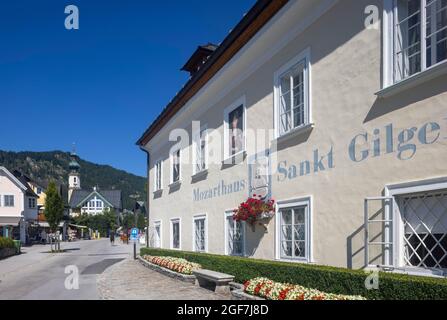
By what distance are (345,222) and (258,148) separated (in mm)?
4096

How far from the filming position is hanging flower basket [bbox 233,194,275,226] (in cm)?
1088

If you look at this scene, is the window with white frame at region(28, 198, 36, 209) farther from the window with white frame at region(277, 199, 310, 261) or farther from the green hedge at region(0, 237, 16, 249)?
the window with white frame at region(277, 199, 310, 261)

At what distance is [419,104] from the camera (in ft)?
21.5

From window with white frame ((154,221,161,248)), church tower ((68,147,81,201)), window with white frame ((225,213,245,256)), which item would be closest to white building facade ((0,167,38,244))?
window with white frame ((154,221,161,248))

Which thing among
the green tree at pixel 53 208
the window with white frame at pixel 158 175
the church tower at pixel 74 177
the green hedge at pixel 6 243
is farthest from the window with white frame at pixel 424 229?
the church tower at pixel 74 177

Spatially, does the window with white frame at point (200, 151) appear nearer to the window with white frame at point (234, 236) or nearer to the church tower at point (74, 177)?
the window with white frame at point (234, 236)

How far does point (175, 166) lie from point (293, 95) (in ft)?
34.0

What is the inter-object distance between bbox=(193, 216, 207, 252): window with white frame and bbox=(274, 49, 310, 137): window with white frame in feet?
20.3

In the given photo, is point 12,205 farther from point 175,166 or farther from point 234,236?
point 234,236

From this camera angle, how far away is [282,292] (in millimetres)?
8375

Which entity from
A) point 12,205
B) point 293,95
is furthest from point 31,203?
point 293,95

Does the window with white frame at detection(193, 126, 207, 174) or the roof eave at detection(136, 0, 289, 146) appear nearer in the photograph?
the roof eave at detection(136, 0, 289, 146)
